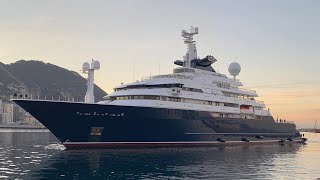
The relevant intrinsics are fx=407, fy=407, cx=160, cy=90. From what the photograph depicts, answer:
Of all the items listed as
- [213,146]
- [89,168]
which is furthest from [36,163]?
[213,146]

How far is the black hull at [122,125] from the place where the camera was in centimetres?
4609

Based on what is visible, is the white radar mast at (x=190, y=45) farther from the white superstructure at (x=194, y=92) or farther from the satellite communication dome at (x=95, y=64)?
the satellite communication dome at (x=95, y=64)

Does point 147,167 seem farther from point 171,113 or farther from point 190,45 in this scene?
point 190,45

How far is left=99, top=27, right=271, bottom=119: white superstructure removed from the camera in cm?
5306

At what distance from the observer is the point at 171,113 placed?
52094 mm

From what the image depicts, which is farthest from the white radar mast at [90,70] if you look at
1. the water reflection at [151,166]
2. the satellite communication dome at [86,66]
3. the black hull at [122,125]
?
the water reflection at [151,166]

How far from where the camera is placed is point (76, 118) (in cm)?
4628

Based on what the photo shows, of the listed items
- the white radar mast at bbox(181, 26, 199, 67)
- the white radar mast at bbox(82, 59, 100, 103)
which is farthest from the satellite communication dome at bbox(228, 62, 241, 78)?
the white radar mast at bbox(82, 59, 100, 103)

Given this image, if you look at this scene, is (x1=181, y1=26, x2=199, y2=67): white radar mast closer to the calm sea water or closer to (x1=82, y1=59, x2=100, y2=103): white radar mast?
(x1=82, y1=59, x2=100, y2=103): white radar mast

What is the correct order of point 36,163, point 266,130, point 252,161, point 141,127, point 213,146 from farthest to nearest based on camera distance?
point 266,130, point 213,146, point 141,127, point 252,161, point 36,163

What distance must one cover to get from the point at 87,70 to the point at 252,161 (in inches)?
1001

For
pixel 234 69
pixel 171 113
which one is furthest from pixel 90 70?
pixel 234 69

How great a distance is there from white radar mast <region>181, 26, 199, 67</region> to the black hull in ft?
41.5

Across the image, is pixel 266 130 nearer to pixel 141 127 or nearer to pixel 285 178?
pixel 141 127
